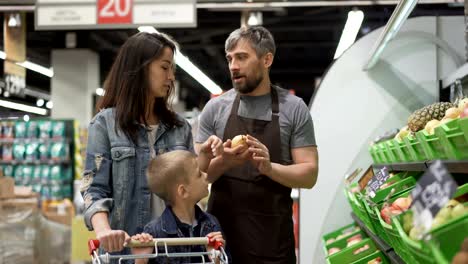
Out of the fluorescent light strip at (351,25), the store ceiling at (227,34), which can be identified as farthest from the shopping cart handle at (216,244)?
the fluorescent light strip at (351,25)

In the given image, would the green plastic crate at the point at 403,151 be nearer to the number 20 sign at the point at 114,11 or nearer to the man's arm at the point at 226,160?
the man's arm at the point at 226,160

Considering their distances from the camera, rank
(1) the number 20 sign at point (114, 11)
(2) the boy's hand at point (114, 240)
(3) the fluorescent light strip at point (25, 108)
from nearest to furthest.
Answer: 1. (2) the boy's hand at point (114, 240)
2. (1) the number 20 sign at point (114, 11)
3. (3) the fluorescent light strip at point (25, 108)

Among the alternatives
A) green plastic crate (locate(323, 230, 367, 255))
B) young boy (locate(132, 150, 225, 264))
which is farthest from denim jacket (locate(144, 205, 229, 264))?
green plastic crate (locate(323, 230, 367, 255))

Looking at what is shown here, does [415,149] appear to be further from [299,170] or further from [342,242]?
[342,242]

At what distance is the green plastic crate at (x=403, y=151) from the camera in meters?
3.76

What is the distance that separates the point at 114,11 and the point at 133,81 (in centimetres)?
552

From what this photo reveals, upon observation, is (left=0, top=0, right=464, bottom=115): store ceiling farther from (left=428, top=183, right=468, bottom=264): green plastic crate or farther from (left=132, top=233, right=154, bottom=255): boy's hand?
(left=428, top=183, right=468, bottom=264): green plastic crate

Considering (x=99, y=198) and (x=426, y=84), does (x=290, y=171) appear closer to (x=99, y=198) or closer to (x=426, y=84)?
(x=99, y=198)

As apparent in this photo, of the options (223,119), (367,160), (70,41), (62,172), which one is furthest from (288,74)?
(223,119)

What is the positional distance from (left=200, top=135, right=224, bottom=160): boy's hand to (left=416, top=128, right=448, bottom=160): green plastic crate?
2.96 feet

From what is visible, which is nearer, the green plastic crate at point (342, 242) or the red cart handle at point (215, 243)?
the red cart handle at point (215, 243)

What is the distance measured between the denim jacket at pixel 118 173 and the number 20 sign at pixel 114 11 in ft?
17.9

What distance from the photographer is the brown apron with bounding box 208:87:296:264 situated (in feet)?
12.1

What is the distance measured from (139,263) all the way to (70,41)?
44.6 feet
